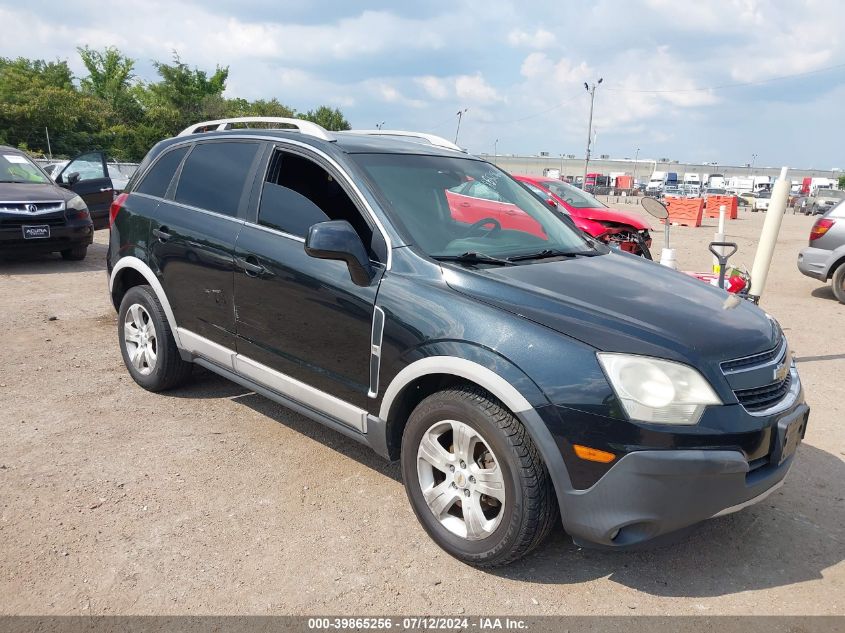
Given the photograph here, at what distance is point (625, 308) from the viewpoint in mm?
2820

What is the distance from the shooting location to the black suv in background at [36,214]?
9133 mm

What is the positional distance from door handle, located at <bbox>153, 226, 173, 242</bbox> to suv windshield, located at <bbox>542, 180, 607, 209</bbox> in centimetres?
814

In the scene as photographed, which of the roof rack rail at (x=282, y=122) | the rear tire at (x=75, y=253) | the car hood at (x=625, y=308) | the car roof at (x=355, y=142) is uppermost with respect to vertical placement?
the roof rack rail at (x=282, y=122)

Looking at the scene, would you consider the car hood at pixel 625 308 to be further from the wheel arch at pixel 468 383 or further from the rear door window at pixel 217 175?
the rear door window at pixel 217 175

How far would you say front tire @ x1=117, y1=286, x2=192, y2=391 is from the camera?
176 inches

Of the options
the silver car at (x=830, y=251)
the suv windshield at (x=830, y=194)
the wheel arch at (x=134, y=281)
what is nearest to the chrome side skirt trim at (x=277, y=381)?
the wheel arch at (x=134, y=281)

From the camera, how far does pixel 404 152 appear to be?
3826 millimetres

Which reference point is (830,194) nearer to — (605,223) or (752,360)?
(605,223)

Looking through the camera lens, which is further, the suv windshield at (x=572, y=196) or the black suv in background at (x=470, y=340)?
the suv windshield at (x=572, y=196)

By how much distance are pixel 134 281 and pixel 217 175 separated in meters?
1.24

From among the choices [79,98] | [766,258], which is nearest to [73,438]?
[766,258]

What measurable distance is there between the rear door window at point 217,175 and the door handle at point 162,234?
0.73ft

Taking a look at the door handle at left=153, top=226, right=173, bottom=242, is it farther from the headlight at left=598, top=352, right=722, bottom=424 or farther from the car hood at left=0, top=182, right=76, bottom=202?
the car hood at left=0, top=182, right=76, bottom=202

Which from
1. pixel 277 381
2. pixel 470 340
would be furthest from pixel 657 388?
Answer: pixel 277 381
